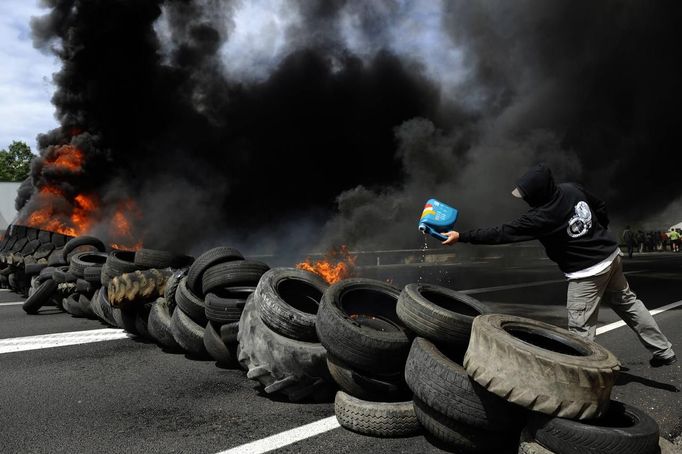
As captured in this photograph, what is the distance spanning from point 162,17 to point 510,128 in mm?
19119

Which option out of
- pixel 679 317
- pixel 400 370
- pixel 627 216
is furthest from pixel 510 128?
pixel 400 370

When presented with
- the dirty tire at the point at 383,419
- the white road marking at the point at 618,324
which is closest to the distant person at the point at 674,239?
the white road marking at the point at 618,324

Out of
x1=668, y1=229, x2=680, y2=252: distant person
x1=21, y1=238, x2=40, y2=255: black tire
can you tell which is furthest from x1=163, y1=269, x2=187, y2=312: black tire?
x1=668, y1=229, x2=680, y2=252: distant person

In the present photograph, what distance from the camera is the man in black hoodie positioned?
402 cm

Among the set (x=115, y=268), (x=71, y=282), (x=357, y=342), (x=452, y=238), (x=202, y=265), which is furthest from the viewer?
(x=71, y=282)

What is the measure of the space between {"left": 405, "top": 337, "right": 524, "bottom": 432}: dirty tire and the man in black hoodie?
1434 mm

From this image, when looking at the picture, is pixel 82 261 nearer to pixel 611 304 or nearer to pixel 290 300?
pixel 290 300

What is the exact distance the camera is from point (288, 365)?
3844 mm

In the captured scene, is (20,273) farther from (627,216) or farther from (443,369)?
(627,216)

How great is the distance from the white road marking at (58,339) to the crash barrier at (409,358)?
4.49 feet

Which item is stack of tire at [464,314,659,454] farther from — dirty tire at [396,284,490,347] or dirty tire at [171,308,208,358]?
dirty tire at [171,308,208,358]

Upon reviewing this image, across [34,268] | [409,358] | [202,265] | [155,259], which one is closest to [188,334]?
[202,265]

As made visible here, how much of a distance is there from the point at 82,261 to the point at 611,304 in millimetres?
7665

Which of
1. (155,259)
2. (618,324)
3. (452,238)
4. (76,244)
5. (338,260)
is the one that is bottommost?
(618,324)
